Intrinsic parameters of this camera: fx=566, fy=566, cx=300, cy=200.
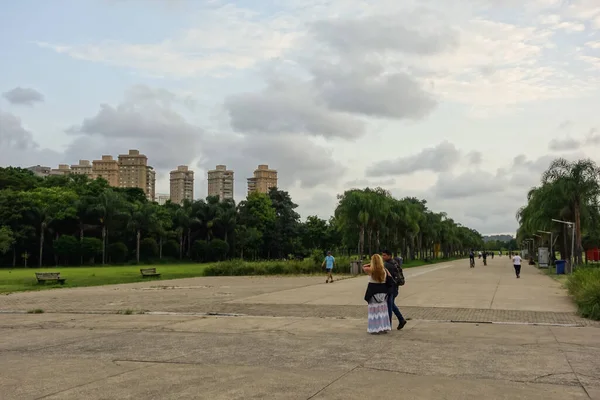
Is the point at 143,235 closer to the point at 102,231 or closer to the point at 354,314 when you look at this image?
the point at 102,231

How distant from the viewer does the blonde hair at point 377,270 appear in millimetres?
11234

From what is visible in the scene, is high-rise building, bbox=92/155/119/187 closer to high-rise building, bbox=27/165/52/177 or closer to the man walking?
high-rise building, bbox=27/165/52/177

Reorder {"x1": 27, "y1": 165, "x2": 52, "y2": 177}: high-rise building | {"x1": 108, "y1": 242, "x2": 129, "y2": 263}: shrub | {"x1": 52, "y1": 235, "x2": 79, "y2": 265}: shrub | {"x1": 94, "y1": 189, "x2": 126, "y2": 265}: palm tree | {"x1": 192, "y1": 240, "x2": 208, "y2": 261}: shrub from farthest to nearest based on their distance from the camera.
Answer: {"x1": 27, "y1": 165, "x2": 52, "y2": 177}: high-rise building < {"x1": 192, "y1": 240, "x2": 208, "y2": 261}: shrub < {"x1": 108, "y1": 242, "x2": 129, "y2": 263}: shrub < {"x1": 94, "y1": 189, "x2": 126, "y2": 265}: palm tree < {"x1": 52, "y1": 235, "x2": 79, "y2": 265}: shrub

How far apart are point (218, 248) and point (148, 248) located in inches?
391

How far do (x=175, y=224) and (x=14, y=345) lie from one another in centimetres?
7615

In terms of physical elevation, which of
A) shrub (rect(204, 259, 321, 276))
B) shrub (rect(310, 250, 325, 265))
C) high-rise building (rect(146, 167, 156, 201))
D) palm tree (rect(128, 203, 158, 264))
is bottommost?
shrub (rect(204, 259, 321, 276))

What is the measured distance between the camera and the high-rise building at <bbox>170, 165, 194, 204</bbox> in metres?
172

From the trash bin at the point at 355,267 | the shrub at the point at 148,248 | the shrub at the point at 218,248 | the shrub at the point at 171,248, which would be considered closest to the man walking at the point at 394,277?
the trash bin at the point at 355,267

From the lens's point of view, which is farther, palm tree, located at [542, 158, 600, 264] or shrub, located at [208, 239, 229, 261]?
shrub, located at [208, 239, 229, 261]

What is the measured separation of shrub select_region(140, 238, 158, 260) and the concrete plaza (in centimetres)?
6455

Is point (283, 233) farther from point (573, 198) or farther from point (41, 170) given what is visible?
point (41, 170)

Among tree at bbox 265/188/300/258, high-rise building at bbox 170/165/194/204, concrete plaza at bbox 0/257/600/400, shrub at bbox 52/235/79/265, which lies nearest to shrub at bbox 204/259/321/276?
concrete plaza at bbox 0/257/600/400

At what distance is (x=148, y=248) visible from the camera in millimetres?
80938

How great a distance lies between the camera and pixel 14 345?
1026 centimetres
